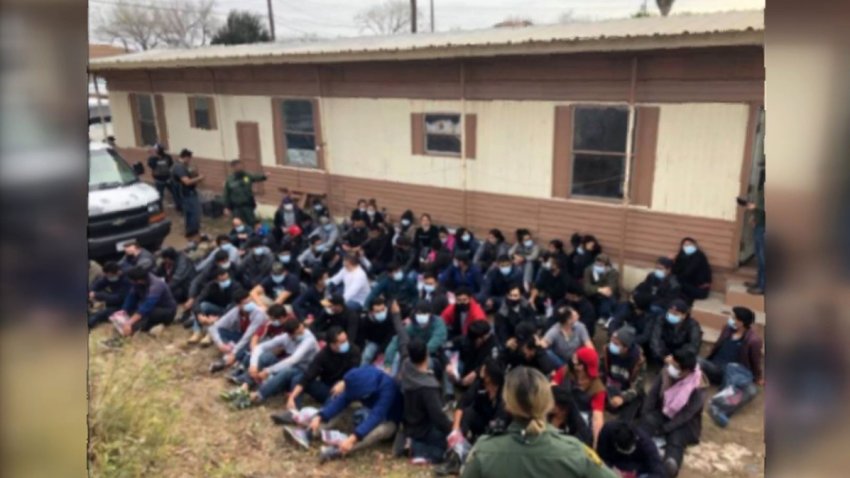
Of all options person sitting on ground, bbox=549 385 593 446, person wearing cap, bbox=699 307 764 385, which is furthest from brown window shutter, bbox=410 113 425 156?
person sitting on ground, bbox=549 385 593 446

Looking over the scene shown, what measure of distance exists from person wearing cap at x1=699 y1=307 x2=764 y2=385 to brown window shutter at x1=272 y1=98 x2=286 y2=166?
29.0 ft

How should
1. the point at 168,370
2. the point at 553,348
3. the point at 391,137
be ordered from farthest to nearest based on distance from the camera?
the point at 391,137, the point at 168,370, the point at 553,348

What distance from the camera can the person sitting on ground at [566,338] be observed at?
618 cm

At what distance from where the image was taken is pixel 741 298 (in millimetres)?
7328

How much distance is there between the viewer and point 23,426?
0.79 metres

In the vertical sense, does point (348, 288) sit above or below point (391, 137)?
below

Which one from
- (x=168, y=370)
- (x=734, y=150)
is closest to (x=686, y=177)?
(x=734, y=150)

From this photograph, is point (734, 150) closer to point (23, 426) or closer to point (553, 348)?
point (553, 348)

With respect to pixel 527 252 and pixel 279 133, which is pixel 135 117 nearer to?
pixel 279 133

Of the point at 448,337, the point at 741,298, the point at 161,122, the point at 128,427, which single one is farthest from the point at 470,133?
the point at 161,122

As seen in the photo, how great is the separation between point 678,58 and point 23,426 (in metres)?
8.01

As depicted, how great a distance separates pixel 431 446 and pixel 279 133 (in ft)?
28.1

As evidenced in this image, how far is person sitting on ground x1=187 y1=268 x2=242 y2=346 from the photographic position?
7.68m

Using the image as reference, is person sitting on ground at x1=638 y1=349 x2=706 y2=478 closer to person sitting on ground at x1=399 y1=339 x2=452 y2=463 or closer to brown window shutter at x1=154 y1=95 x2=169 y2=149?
person sitting on ground at x1=399 y1=339 x2=452 y2=463
